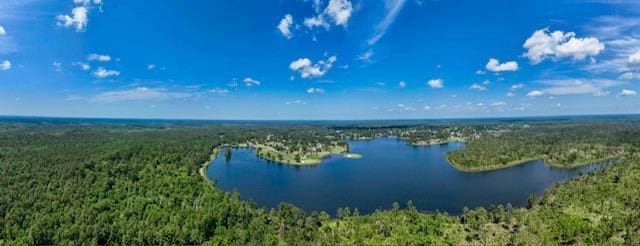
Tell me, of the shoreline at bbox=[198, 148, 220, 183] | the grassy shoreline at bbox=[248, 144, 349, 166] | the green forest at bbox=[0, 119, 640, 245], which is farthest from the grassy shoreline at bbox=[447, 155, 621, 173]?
the shoreline at bbox=[198, 148, 220, 183]

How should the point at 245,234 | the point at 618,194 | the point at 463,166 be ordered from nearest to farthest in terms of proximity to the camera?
the point at 245,234 → the point at 618,194 → the point at 463,166

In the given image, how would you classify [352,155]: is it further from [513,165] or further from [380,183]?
[513,165]

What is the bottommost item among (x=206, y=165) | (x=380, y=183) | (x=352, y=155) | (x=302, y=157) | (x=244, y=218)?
(x=380, y=183)

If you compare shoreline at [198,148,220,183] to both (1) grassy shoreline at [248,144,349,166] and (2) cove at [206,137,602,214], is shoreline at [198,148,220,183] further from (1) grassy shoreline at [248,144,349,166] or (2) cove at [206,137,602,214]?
(1) grassy shoreline at [248,144,349,166]

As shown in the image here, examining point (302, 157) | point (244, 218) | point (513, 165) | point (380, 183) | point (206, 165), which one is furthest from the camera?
point (302, 157)

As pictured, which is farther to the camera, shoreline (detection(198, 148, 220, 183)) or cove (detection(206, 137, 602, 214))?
shoreline (detection(198, 148, 220, 183))

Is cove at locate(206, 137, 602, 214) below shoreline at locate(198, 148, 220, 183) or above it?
below

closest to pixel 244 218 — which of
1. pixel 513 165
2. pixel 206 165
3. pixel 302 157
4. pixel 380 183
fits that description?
pixel 380 183

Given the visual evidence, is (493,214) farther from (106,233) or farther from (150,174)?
(150,174)

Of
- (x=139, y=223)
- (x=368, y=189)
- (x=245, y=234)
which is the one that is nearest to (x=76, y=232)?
(x=139, y=223)
